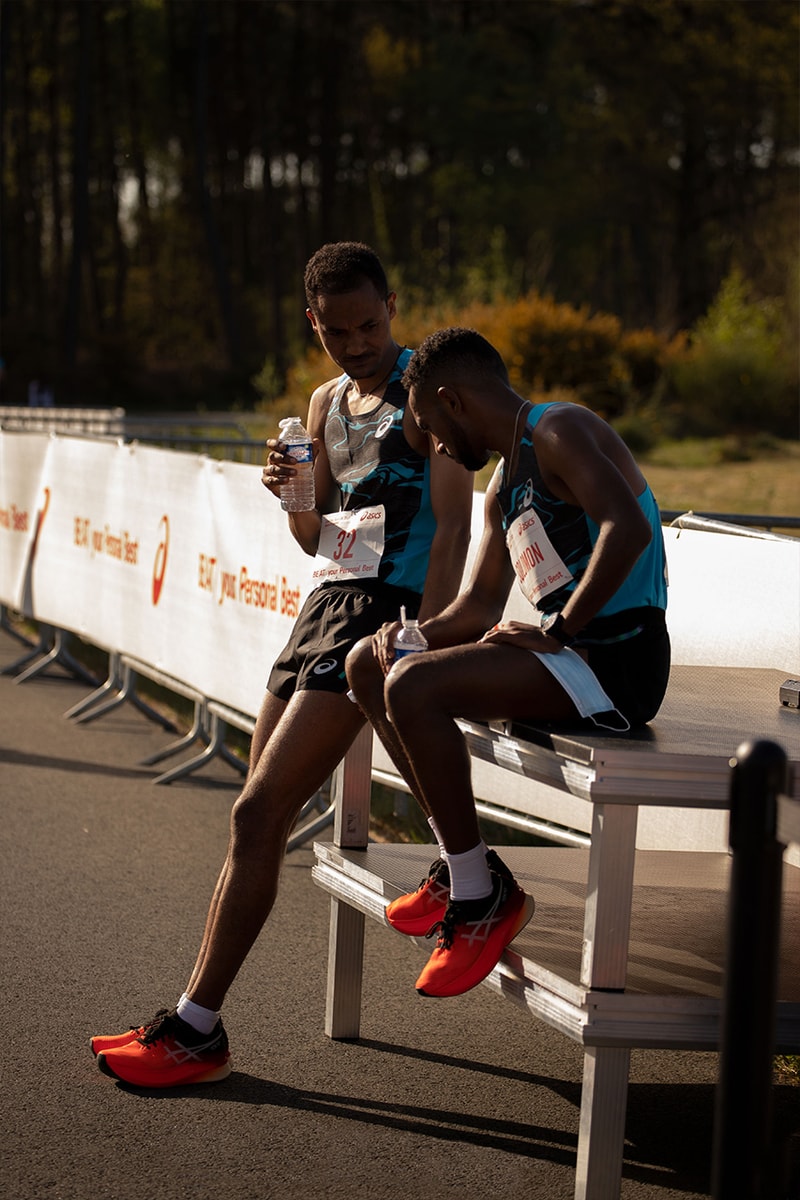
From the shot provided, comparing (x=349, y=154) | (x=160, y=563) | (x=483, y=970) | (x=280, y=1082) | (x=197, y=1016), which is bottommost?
(x=280, y=1082)

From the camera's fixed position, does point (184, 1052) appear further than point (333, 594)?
No

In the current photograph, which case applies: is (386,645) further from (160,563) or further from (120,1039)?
(160,563)

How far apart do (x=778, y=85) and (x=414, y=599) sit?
50.5m

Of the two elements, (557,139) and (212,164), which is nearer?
(557,139)

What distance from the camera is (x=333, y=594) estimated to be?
4.82 metres

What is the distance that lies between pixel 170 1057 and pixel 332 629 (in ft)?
4.22

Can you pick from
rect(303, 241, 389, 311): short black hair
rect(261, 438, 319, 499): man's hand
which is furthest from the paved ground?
rect(303, 241, 389, 311): short black hair

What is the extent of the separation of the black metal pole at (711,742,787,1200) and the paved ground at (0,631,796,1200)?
1.35 m

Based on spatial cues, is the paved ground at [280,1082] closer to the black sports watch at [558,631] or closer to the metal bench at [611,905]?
the metal bench at [611,905]

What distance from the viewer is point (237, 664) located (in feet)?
28.0

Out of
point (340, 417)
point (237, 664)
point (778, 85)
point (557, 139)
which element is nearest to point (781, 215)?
point (778, 85)

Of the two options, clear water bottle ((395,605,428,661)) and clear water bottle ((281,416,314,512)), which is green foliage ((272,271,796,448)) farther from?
clear water bottle ((395,605,428,661))

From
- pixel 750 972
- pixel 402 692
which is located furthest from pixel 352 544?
pixel 750 972

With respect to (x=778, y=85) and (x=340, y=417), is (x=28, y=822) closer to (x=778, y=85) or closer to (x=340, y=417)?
(x=340, y=417)
